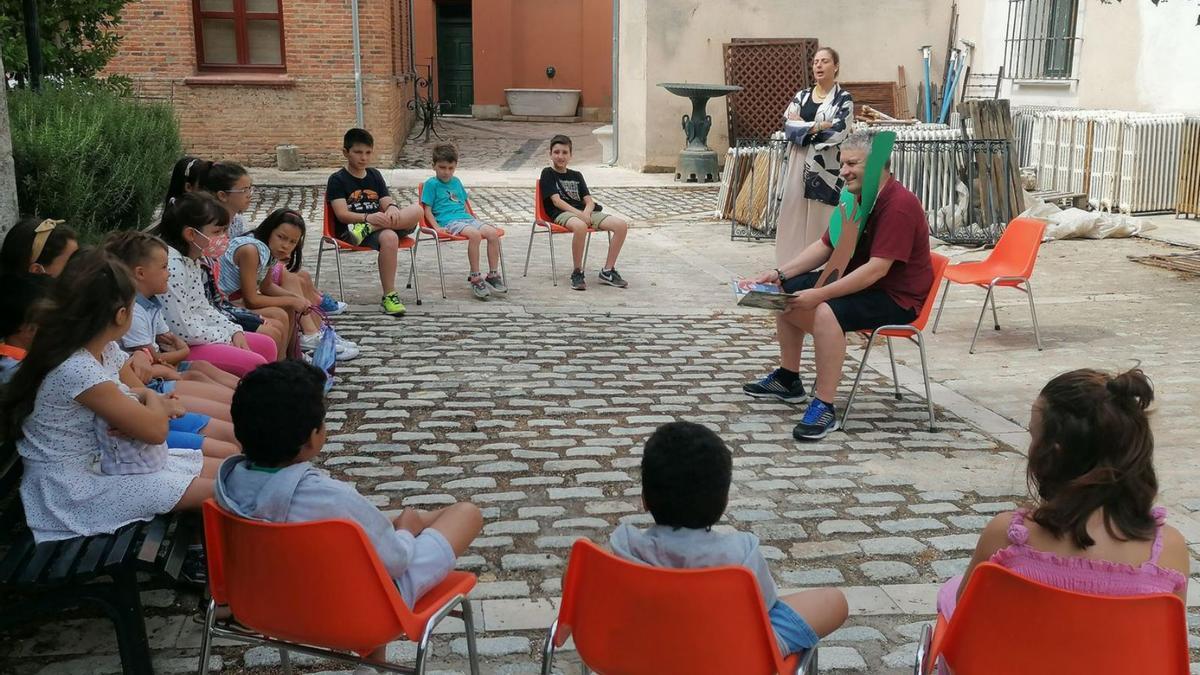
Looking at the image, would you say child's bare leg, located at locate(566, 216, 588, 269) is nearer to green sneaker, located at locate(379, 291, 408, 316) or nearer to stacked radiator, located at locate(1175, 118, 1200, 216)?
green sneaker, located at locate(379, 291, 408, 316)

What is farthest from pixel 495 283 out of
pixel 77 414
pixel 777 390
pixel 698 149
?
pixel 698 149

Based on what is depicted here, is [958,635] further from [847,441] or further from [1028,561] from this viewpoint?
[847,441]

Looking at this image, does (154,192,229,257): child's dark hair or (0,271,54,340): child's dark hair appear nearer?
(0,271,54,340): child's dark hair

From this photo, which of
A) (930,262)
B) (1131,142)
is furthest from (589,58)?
(930,262)

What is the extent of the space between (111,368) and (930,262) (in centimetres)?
381

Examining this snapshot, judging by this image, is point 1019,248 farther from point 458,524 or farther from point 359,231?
point 458,524

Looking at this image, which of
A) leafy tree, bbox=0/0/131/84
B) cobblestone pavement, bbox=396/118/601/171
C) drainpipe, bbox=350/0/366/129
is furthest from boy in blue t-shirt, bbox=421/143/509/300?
cobblestone pavement, bbox=396/118/601/171

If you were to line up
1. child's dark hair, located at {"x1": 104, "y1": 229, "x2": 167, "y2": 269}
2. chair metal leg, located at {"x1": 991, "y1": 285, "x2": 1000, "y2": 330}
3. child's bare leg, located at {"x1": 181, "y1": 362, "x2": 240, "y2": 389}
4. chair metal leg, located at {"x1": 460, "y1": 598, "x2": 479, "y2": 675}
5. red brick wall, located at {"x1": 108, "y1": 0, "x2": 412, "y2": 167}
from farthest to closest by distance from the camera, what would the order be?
red brick wall, located at {"x1": 108, "y1": 0, "x2": 412, "y2": 167}
chair metal leg, located at {"x1": 991, "y1": 285, "x2": 1000, "y2": 330}
child's bare leg, located at {"x1": 181, "y1": 362, "x2": 240, "y2": 389}
child's dark hair, located at {"x1": 104, "y1": 229, "x2": 167, "y2": 269}
chair metal leg, located at {"x1": 460, "y1": 598, "x2": 479, "y2": 675}

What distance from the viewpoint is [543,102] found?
28.0 meters

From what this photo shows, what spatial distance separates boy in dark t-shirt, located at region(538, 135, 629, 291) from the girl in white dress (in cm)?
586

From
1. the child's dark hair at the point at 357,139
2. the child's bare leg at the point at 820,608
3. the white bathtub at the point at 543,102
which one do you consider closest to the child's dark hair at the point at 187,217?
the child's dark hair at the point at 357,139

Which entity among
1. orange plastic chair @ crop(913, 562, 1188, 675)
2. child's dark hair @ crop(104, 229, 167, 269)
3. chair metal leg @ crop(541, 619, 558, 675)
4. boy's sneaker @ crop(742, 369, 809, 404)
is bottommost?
boy's sneaker @ crop(742, 369, 809, 404)

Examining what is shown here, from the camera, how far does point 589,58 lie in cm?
2828

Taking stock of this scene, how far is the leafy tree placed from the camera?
8.30 m
